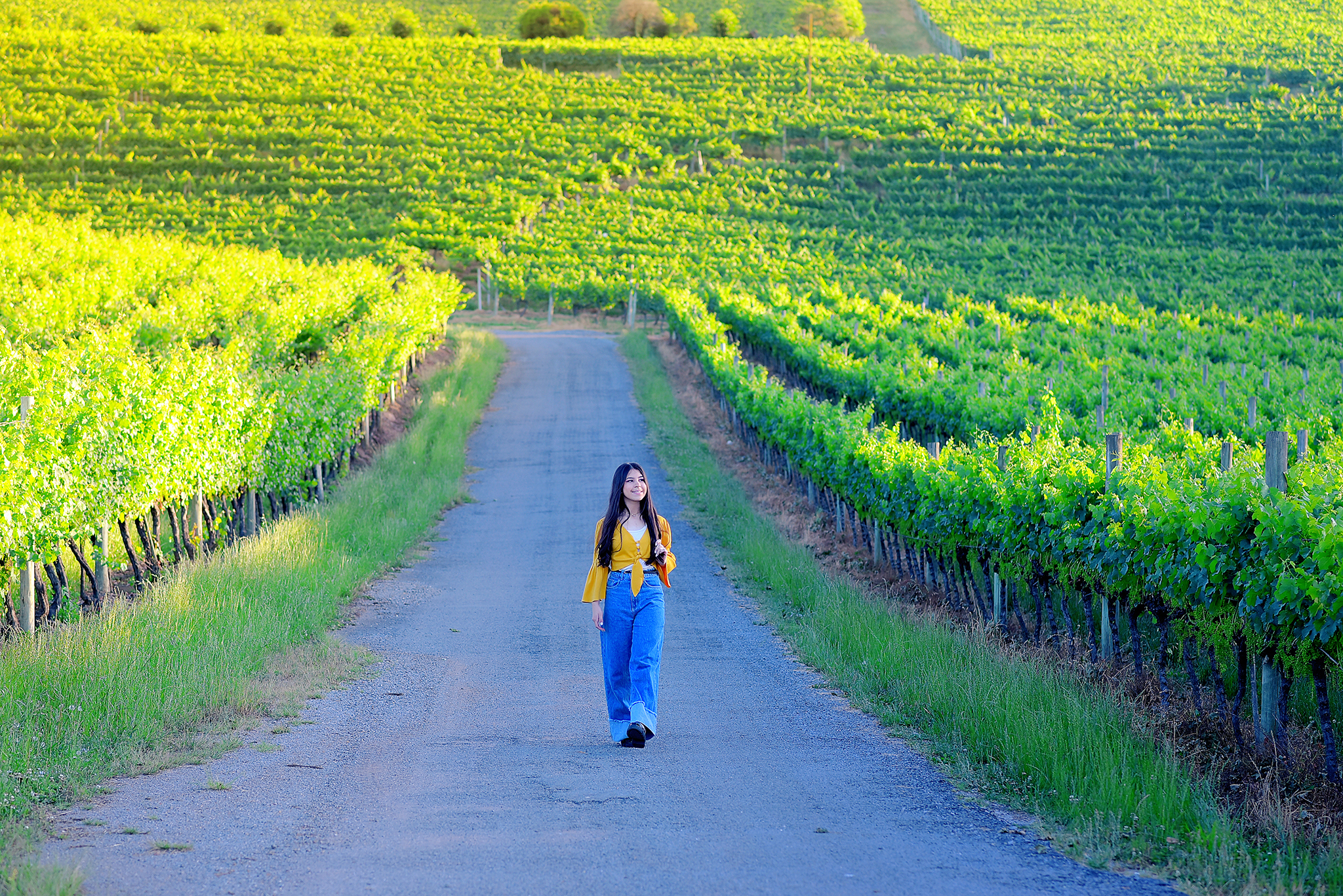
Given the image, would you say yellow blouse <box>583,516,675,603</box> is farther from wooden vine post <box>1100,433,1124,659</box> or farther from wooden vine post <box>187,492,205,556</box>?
wooden vine post <box>187,492,205,556</box>

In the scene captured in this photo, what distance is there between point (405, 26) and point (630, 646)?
352 feet

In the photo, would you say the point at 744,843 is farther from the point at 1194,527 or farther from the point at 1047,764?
the point at 1194,527

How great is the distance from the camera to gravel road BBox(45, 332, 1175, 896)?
5.40m

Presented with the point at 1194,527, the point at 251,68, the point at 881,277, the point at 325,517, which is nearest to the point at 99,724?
the point at 1194,527

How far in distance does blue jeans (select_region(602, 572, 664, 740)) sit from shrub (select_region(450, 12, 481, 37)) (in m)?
100

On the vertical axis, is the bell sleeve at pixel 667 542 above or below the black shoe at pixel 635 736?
above

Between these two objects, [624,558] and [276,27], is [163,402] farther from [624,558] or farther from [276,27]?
[276,27]

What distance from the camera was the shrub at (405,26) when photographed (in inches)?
4195

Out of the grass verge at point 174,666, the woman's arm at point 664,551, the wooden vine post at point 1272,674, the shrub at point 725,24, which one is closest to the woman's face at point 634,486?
the woman's arm at point 664,551

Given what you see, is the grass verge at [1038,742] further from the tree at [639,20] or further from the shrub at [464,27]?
the tree at [639,20]

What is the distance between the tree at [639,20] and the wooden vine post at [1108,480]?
359 ft

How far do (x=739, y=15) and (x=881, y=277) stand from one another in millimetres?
74324

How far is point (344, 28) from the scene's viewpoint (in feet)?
347

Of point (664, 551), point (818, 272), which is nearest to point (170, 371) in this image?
point (664, 551)
